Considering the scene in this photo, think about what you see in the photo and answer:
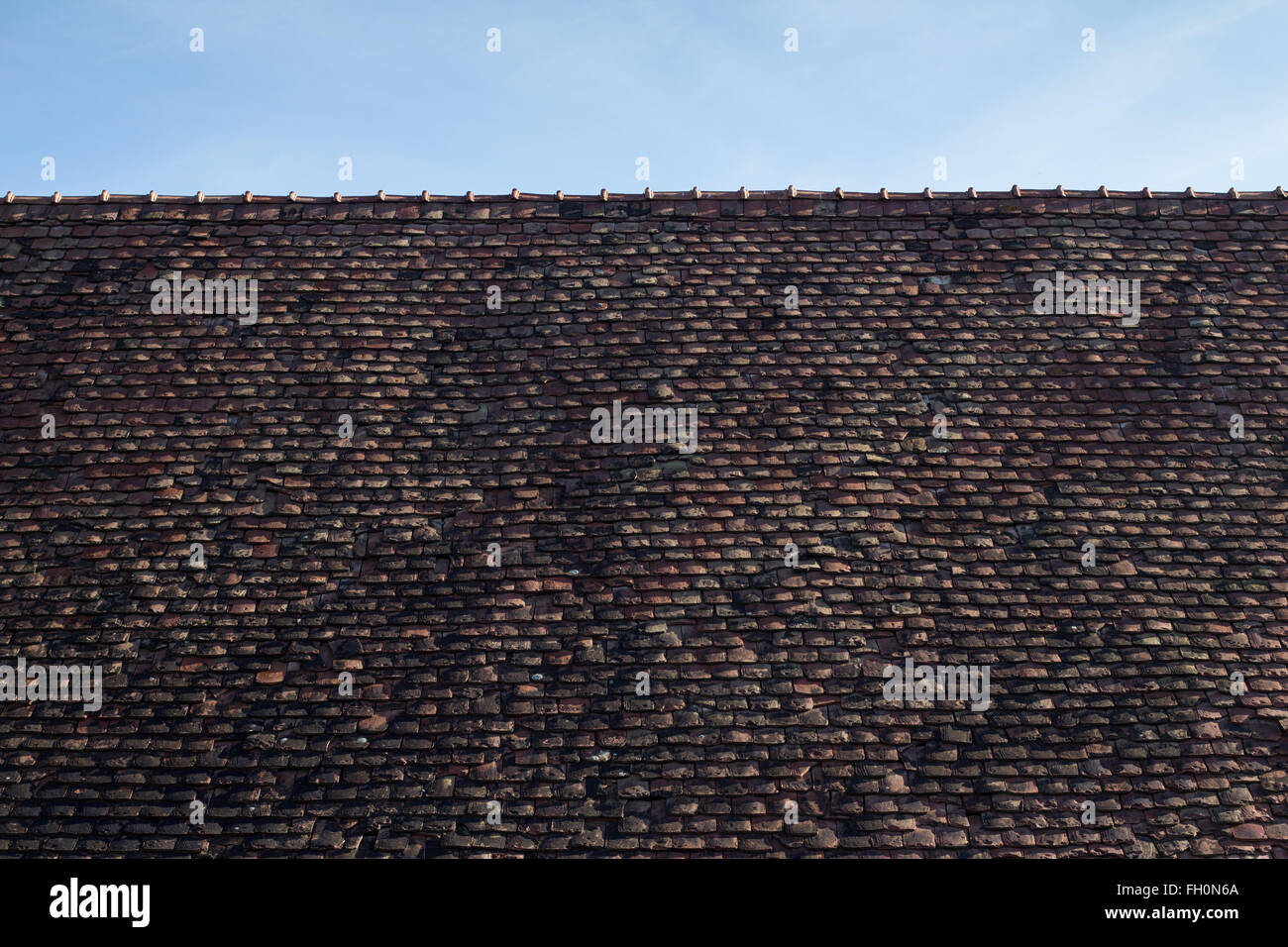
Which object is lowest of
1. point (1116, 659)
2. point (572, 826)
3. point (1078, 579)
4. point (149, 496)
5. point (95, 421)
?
point (572, 826)

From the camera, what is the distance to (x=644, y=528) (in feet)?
28.6

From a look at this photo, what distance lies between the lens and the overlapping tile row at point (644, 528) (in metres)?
7.45

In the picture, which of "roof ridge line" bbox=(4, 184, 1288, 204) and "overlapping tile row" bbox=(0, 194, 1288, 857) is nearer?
"overlapping tile row" bbox=(0, 194, 1288, 857)

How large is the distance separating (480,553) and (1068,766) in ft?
15.8

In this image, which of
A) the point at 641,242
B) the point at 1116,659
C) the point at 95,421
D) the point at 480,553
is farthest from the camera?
the point at 641,242

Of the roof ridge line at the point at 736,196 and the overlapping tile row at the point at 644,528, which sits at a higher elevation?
the roof ridge line at the point at 736,196

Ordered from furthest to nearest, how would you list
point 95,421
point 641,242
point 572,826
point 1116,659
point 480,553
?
point 641,242
point 95,421
point 480,553
point 1116,659
point 572,826

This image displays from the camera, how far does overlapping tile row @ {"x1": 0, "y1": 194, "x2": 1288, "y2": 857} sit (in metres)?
7.45

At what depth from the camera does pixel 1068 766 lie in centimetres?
751

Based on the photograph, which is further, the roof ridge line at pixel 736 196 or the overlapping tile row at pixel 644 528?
the roof ridge line at pixel 736 196

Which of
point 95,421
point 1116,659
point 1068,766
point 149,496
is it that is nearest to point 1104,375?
point 1116,659

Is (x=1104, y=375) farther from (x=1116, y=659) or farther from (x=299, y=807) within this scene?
(x=299, y=807)

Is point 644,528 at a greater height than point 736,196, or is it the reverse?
point 736,196

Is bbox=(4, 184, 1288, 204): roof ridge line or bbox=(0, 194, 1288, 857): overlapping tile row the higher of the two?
bbox=(4, 184, 1288, 204): roof ridge line
